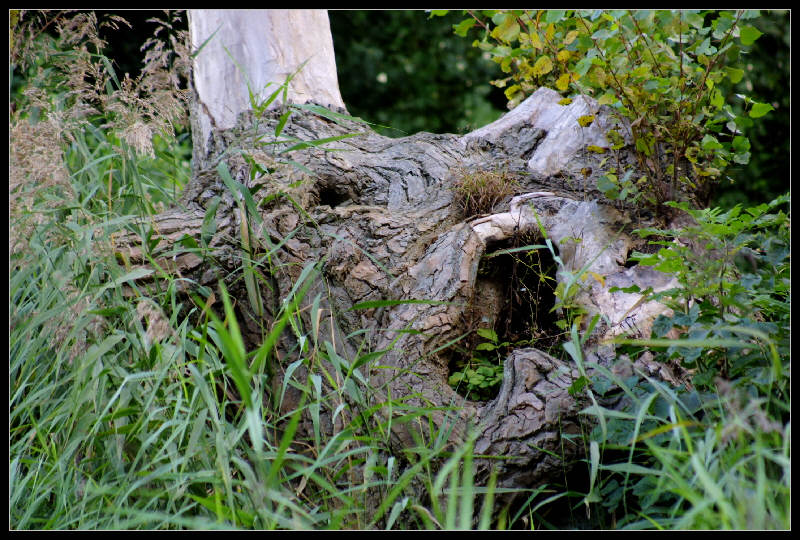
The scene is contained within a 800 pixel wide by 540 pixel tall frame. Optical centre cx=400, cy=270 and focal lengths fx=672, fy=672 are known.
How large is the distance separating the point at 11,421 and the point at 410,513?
1332 millimetres

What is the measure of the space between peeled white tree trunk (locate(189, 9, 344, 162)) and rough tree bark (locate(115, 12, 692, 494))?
0.21 m

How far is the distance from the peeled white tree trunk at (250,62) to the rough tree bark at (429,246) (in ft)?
0.69

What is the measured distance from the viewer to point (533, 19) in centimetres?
283

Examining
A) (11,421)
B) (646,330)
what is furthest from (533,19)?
(11,421)

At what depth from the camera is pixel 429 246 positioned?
2.79 metres

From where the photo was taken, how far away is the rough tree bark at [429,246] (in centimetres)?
221

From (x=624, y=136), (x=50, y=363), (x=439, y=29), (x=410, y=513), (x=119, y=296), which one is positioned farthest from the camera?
(x=439, y=29)

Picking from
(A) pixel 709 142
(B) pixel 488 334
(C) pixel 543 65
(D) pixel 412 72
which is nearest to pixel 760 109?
(A) pixel 709 142

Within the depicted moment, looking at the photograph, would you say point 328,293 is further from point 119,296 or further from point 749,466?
point 749,466

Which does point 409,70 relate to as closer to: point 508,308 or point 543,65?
point 543,65

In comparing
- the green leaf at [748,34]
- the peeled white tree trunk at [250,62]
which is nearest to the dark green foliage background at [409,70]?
the peeled white tree trunk at [250,62]

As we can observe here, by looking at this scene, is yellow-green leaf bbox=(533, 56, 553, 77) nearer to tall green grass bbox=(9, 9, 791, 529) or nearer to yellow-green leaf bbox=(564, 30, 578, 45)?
yellow-green leaf bbox=(564, 30, 578, 45)

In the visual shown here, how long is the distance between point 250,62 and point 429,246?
5.28 feet

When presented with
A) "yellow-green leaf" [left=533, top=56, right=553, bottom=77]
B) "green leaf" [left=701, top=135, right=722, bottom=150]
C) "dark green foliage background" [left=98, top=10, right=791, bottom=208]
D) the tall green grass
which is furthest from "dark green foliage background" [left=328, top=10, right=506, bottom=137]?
the tall green grass
